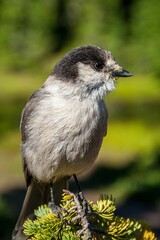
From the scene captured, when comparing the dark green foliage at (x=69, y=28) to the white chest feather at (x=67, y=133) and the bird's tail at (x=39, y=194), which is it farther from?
the white chest feather at (x=67, y=133)

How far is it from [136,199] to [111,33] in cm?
952

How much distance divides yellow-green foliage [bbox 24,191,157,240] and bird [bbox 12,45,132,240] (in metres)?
1.25

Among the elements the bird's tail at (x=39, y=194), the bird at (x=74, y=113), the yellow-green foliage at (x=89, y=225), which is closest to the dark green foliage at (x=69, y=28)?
the bird's tail at (x=39, y=194)

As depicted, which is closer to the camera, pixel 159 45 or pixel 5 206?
pixel 5 206

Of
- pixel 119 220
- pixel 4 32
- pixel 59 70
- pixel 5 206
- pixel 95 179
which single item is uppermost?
pixel 4 32

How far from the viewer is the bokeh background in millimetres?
12156

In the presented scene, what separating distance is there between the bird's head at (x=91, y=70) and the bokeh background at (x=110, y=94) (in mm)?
4563

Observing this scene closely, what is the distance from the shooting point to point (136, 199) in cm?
Answer: 1198

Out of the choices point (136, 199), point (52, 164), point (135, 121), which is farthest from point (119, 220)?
point (135, 121)

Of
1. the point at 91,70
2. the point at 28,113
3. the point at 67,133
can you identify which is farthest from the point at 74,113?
the point at 28,113

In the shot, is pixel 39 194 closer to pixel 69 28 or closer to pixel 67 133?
pixel 67 133

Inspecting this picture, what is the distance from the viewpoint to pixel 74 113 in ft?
18.6

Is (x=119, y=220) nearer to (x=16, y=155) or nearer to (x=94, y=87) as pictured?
(x=94, y=87)

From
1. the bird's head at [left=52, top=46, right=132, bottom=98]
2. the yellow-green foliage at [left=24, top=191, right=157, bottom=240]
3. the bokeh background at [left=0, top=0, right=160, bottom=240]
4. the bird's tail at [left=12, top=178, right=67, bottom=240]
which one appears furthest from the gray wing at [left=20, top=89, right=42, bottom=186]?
the bokeh background at [left=0, top=0, right=160, bottom=240]
